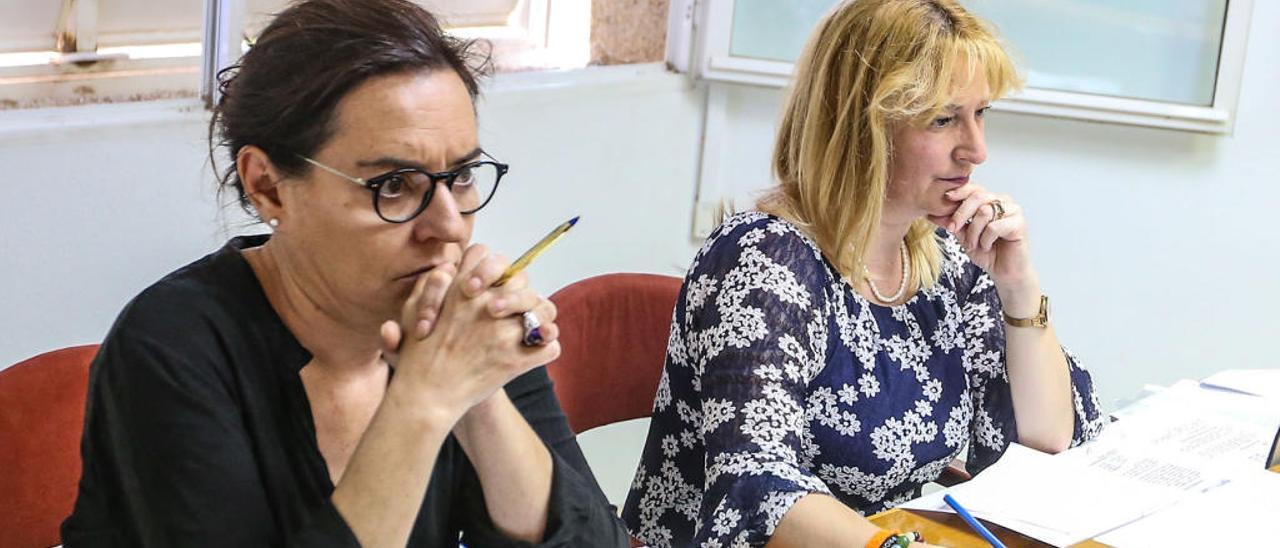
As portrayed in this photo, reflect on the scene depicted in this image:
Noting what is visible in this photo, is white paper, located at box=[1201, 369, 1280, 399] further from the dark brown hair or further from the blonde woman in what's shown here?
the dark brown hair

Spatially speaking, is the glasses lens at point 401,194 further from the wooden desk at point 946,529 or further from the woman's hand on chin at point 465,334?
the wooden desk at point 946,529

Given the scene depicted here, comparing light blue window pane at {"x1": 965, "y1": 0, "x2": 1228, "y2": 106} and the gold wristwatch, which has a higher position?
light blue window pane at {"x1": 965, "y1": 0, "x2": 1228, "y2": 106}

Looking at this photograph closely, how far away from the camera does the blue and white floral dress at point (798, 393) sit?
5.60ft

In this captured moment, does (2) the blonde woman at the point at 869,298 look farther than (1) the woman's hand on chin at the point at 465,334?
Yes

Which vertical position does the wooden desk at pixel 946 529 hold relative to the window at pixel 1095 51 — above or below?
below

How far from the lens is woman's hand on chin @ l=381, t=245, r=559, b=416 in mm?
1271

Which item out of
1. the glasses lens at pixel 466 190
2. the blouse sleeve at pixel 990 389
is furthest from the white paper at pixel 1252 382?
the glasses lens at pixel 466 190

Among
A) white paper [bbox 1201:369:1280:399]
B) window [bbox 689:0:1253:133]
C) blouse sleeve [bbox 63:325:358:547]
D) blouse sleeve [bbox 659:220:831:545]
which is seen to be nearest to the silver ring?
blouse sleeve [bbox 63:325:358:547]

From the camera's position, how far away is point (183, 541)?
1.25m

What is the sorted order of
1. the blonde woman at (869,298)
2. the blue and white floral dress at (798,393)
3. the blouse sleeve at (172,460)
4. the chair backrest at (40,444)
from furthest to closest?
the blonde woman at (869,298) < the blue and white floral dress at (798,393) < the chair backrest at (40,444) < the blouse sleeve at (172,460)

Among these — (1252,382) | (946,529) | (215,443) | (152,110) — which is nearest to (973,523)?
(946,529)

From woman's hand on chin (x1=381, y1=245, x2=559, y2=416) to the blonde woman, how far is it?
522 mm

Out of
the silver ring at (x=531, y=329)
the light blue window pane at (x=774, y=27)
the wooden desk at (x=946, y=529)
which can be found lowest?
the wooden desk at (x=946, y=529)

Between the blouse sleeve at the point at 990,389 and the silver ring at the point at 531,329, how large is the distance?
986 millimetres
